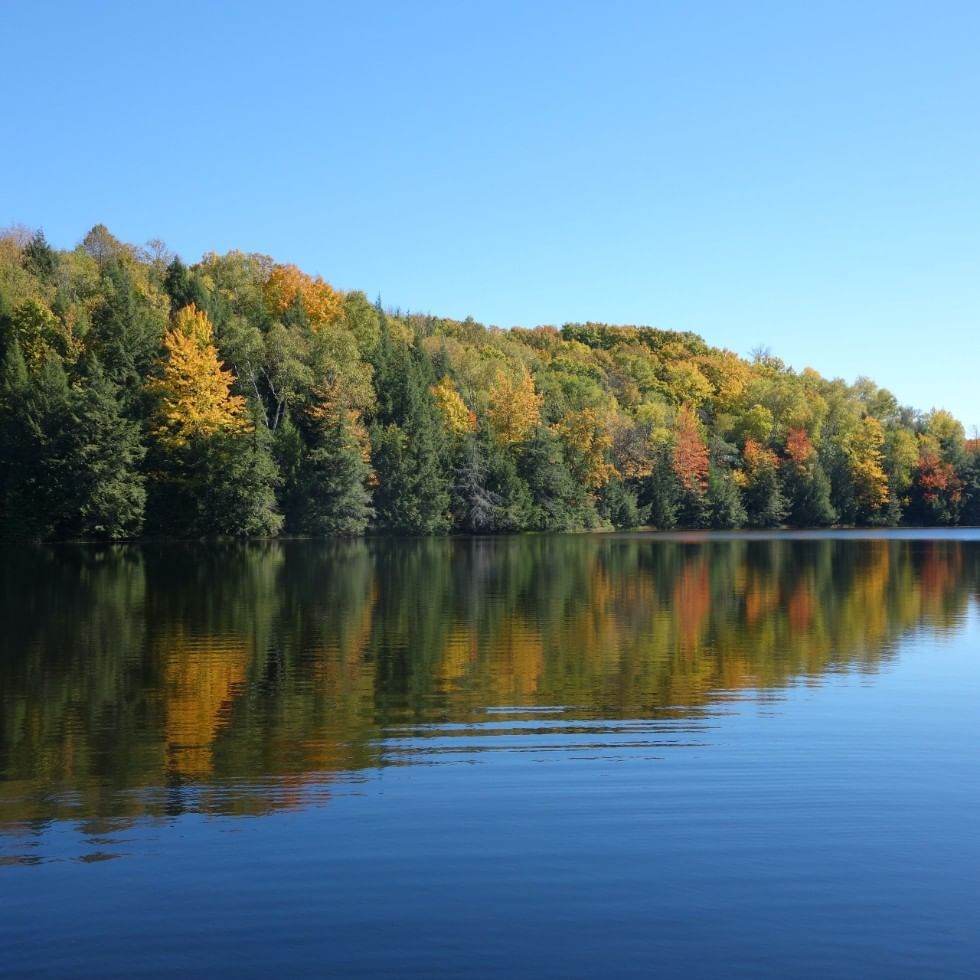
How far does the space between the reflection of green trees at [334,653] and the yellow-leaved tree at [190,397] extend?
21.2m

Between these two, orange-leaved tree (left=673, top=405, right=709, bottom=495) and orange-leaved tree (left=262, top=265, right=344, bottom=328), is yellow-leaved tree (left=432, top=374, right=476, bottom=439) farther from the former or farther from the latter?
orange-leaved tree (left=673, top=405, right=709, bottom=495)

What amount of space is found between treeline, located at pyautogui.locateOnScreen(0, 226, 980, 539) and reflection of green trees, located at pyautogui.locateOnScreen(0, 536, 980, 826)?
1958cm

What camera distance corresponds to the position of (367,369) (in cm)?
8262

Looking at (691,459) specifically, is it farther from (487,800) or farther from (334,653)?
(487,800)

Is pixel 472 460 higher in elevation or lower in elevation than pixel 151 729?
higher

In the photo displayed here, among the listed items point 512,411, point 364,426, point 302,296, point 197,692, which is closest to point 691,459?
point 512,411

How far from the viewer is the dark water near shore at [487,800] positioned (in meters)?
7.64

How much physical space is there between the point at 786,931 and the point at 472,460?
80454 millimetres

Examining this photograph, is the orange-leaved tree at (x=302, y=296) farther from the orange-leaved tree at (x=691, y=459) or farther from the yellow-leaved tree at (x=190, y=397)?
the orange-leaved tree at (x=691, y=459)

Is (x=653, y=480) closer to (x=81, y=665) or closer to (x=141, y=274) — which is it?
(x=141, y=274)

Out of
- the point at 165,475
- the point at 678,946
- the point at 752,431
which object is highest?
the point at 752,431

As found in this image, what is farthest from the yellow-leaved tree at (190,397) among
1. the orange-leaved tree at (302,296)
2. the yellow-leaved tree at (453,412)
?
the yellow-leaved tree at (453,412)

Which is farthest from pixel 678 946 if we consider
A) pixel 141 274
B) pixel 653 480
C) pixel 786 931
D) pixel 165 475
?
pixel 653 480

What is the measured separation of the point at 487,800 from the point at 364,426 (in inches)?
2929
